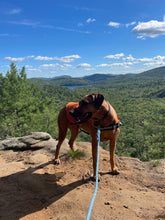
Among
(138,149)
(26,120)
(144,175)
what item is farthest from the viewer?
(138,149)

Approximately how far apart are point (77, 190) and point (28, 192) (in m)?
1.09

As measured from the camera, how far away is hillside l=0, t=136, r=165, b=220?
240cm

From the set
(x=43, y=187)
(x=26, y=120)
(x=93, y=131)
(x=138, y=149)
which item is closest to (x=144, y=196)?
(x=93, y=131)

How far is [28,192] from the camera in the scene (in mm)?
3104

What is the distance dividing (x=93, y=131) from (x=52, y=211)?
174 cm

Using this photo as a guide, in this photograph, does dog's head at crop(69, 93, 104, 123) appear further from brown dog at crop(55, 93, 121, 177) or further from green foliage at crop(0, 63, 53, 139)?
green foliage at crop(0, 63, 53, 139)

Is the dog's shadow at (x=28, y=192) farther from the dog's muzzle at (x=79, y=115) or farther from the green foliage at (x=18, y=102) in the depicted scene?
the green foliage at (x=18, y=102)

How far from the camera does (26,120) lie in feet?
48.4

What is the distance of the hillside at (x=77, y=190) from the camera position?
2.40 meters

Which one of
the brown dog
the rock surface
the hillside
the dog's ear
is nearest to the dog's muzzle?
the brown dog

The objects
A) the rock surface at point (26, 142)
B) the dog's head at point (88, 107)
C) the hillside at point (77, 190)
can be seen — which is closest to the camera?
the hillside at point (77, 190)

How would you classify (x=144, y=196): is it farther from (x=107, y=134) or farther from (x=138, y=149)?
(x=138, y=149)

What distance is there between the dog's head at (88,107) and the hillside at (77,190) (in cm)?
165

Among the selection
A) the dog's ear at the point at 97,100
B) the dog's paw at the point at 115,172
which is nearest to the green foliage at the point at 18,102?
the dog's paw at the point at 115,172
